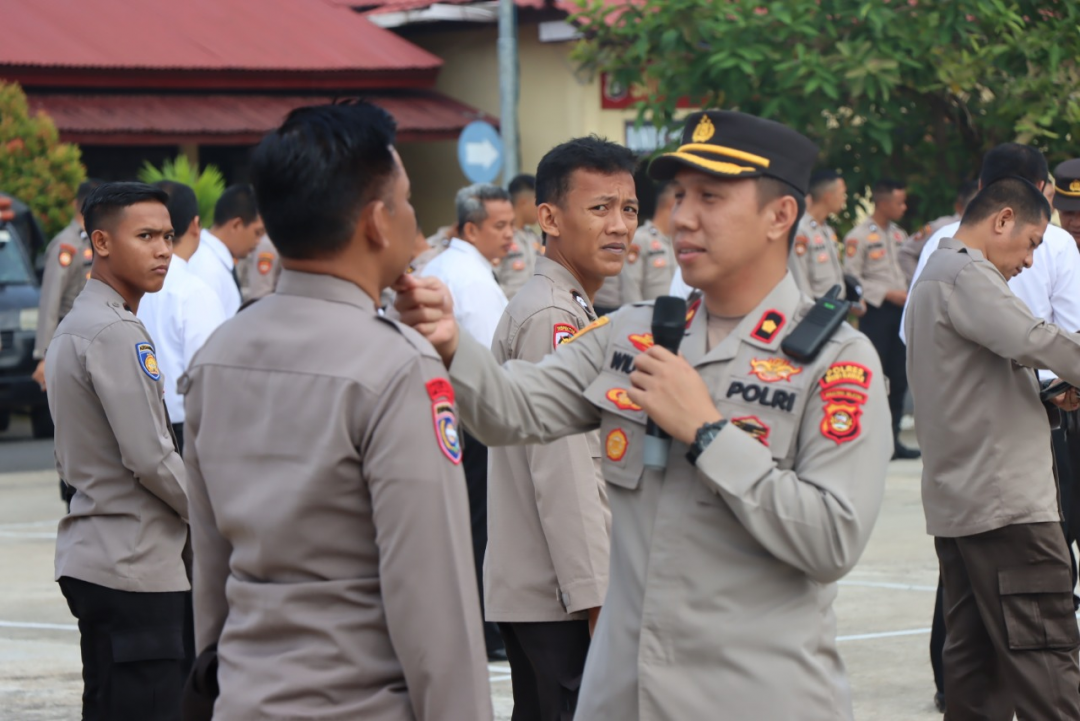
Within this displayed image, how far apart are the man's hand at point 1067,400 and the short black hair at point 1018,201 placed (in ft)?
1.96

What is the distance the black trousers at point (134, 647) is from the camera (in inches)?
178

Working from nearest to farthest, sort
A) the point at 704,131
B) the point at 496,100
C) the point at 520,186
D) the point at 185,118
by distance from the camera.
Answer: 1. the point at 704,131
2. the point at 520,186
3. the point at 185,118
4. the point at 496,100

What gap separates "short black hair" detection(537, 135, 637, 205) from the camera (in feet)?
14.4

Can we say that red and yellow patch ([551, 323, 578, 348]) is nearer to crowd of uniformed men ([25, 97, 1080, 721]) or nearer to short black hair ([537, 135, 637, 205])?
crowd of uniformed men ([25, 97, 1080, 721])

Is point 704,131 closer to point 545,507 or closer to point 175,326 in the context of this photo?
point 545,507

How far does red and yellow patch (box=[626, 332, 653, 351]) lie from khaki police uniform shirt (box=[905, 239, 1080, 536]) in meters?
2.05

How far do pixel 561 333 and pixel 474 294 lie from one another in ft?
11.4

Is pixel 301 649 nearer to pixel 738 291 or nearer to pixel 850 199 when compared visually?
pixel 738 291

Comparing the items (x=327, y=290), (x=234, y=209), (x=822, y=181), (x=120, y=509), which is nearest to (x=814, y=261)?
(x=822, y=181)

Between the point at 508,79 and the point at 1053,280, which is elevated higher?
the point at 508,79

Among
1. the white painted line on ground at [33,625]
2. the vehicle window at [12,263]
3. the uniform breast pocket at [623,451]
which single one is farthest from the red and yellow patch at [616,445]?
the vehicle window at [12,263]

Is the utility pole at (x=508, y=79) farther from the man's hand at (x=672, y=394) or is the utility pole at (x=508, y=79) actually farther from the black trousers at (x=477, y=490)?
the man's hand at (x=672, y=394)

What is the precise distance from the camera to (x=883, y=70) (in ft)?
41.7

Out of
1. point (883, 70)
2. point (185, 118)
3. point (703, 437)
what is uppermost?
point (883, 70)
